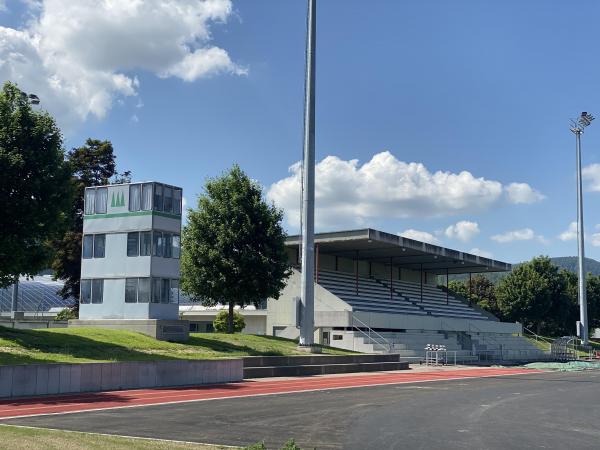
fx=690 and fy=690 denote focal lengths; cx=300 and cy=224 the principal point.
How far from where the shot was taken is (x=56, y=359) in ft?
77.0

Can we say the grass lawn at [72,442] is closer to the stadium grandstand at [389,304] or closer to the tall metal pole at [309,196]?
the tall metal pole at [309,196]

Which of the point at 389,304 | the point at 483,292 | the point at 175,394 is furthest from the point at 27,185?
the point at 483,292

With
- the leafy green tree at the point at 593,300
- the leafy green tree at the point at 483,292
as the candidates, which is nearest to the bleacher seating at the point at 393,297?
the leafy green tree at the point at 483,292

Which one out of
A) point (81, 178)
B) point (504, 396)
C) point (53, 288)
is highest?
point (81, 178)

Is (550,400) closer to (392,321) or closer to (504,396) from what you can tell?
(504,396)

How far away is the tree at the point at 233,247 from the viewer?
1583 inches

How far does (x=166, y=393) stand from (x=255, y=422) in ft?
25.5

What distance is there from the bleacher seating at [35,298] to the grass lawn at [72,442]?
6115 centimetres

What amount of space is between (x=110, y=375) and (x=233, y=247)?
1838 centimetres

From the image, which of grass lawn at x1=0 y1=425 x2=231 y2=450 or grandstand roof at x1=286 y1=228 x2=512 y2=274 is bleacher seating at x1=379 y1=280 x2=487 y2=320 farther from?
grass lawn at x1=0 y1=425 x2=231 y2=450

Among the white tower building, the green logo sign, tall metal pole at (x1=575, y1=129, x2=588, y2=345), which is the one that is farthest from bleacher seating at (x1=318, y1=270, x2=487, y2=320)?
the green logo sign

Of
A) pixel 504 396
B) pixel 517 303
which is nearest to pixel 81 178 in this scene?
pixel 504 396

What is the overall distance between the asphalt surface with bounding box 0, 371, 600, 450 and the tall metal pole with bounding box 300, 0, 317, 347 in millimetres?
13850

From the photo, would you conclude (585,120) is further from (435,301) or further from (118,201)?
(118,201)
